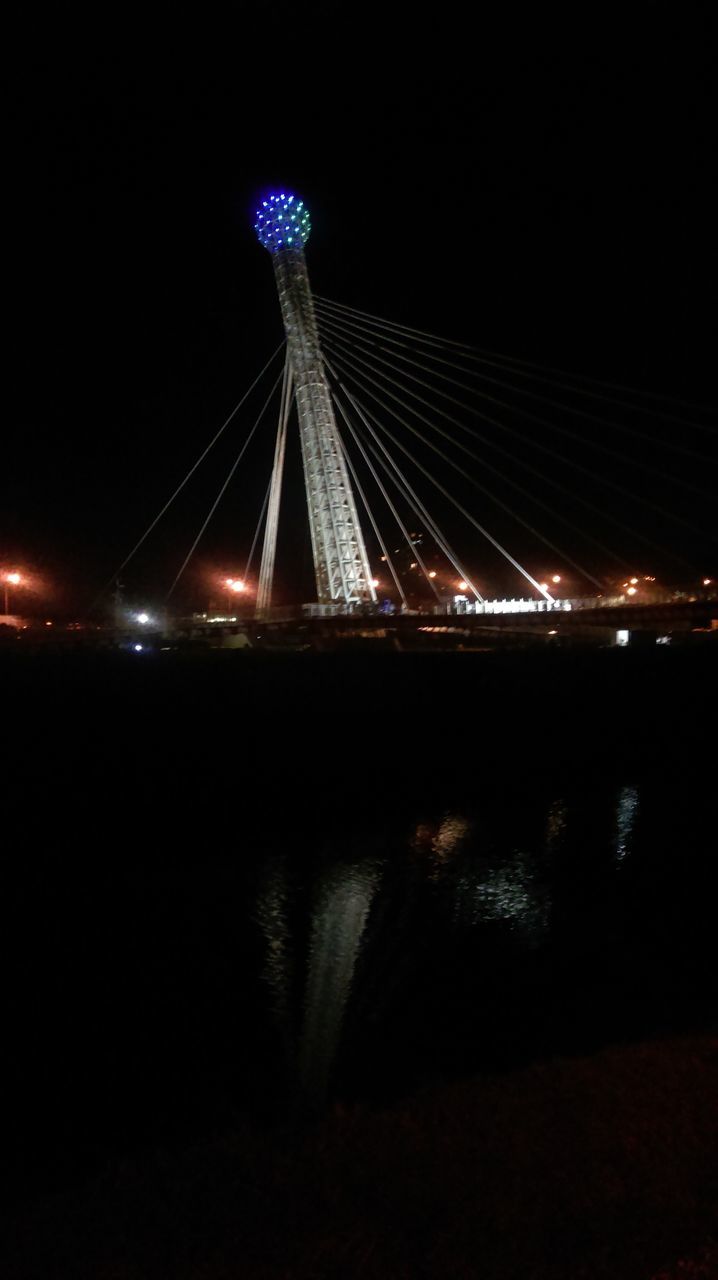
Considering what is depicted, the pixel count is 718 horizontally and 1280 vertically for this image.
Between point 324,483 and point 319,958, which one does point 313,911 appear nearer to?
point 319,958

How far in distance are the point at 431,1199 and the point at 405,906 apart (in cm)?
529

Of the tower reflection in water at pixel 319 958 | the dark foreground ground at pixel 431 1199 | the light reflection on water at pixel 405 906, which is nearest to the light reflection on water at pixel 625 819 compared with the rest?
the light reflection on water at pixel 405 906

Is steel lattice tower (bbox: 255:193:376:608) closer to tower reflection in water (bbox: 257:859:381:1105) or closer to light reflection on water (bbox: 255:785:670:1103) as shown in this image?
light reflection on water (bbox: 255:785:670:1103)

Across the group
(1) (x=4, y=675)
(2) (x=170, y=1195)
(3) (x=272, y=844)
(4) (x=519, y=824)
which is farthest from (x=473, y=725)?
(2) (x=170, y=1195)

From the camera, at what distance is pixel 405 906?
341 inches

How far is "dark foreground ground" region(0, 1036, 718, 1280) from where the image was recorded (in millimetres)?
3084

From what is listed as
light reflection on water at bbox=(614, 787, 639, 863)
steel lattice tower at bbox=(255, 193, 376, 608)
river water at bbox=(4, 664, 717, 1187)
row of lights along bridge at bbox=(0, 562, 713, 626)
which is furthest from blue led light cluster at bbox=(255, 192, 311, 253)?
light reflection on water at bbox=(614, 787, 639, 863)

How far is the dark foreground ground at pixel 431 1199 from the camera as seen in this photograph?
3084 mm

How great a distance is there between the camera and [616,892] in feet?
29.9

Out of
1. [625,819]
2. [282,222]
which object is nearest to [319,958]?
[625,819]

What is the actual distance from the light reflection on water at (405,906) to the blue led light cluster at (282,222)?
40.6m

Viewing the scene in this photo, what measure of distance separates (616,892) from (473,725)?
5960mm

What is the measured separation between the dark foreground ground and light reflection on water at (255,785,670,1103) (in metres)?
1.58

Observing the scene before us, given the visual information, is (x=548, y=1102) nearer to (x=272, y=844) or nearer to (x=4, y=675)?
(x=272, y=844)
